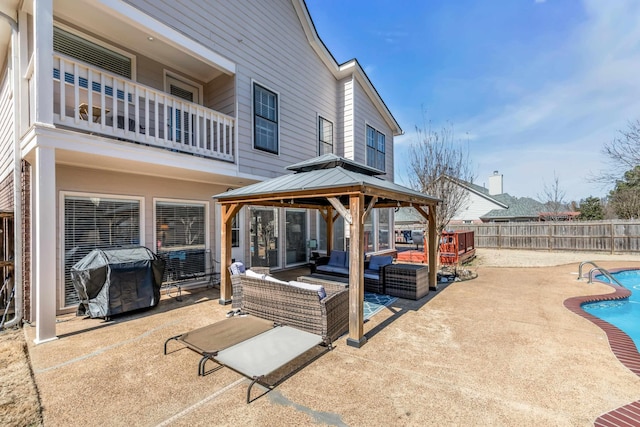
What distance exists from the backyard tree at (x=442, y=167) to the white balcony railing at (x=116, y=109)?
7.01m

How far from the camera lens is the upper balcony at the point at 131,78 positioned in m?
4.98

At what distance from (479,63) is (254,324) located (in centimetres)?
1223

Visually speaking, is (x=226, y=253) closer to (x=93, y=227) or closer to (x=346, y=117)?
(x=93, y=227)

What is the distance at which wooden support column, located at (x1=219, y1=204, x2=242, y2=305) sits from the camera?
247 inches

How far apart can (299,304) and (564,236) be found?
1811cm

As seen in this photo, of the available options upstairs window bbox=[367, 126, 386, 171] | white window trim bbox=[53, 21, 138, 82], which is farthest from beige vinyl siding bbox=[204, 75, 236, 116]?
upstairs window bbox=[367, 126, 386, 171]

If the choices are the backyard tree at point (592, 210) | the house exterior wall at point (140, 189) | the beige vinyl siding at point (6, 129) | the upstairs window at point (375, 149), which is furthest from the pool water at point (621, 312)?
the backyard tree at point (592, 210)

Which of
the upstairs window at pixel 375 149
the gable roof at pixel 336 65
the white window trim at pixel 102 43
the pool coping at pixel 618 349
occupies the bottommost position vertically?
the pool coping at pixel 618 349

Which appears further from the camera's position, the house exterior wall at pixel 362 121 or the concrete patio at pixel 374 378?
the house exterior wall at pixel 362 121

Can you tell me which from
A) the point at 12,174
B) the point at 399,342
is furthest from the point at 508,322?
the point at 12,174

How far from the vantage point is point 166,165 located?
19.1ft

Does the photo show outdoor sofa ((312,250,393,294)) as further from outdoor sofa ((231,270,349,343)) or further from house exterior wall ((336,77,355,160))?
house exterior wall ((336,77,355,160))

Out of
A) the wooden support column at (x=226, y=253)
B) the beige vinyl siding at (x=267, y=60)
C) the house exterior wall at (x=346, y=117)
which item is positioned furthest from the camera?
the house exterior wall at (x=346, y=117)

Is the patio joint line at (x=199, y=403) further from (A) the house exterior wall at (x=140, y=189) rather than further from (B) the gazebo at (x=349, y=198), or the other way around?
(A) the house exterior wall at (x=140, y=189)
